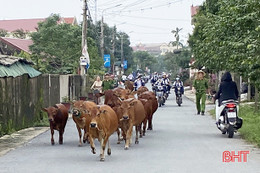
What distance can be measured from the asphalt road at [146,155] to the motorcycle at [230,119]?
0.98ft

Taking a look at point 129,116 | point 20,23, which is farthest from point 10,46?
point 129,116

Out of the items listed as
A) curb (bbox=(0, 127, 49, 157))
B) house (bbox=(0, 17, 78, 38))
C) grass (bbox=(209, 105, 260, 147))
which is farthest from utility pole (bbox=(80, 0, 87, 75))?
house (bbox=(0, 17, 78, 38))

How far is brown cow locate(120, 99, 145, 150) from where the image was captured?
13835 millimetres

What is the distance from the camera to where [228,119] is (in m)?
16.0

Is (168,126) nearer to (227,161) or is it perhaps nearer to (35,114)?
(35,114)

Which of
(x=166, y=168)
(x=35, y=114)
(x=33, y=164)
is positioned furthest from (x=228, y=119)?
(x=35, y=114)

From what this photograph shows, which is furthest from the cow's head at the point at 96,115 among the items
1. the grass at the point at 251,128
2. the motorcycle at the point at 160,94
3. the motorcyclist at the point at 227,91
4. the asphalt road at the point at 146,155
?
the motorcycle at the point at 160,94

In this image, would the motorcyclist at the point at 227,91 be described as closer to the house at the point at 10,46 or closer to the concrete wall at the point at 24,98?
the concrete wall at the point at 24,98

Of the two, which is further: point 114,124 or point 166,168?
point 114,124

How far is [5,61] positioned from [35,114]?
13.1 feet

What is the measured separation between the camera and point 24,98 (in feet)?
65.3

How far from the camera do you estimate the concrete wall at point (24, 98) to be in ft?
57.1

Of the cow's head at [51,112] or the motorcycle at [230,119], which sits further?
the motorcycle at [230,119]

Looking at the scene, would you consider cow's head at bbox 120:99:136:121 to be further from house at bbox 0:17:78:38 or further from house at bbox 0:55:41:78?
house at bbox 0:17:78:38
